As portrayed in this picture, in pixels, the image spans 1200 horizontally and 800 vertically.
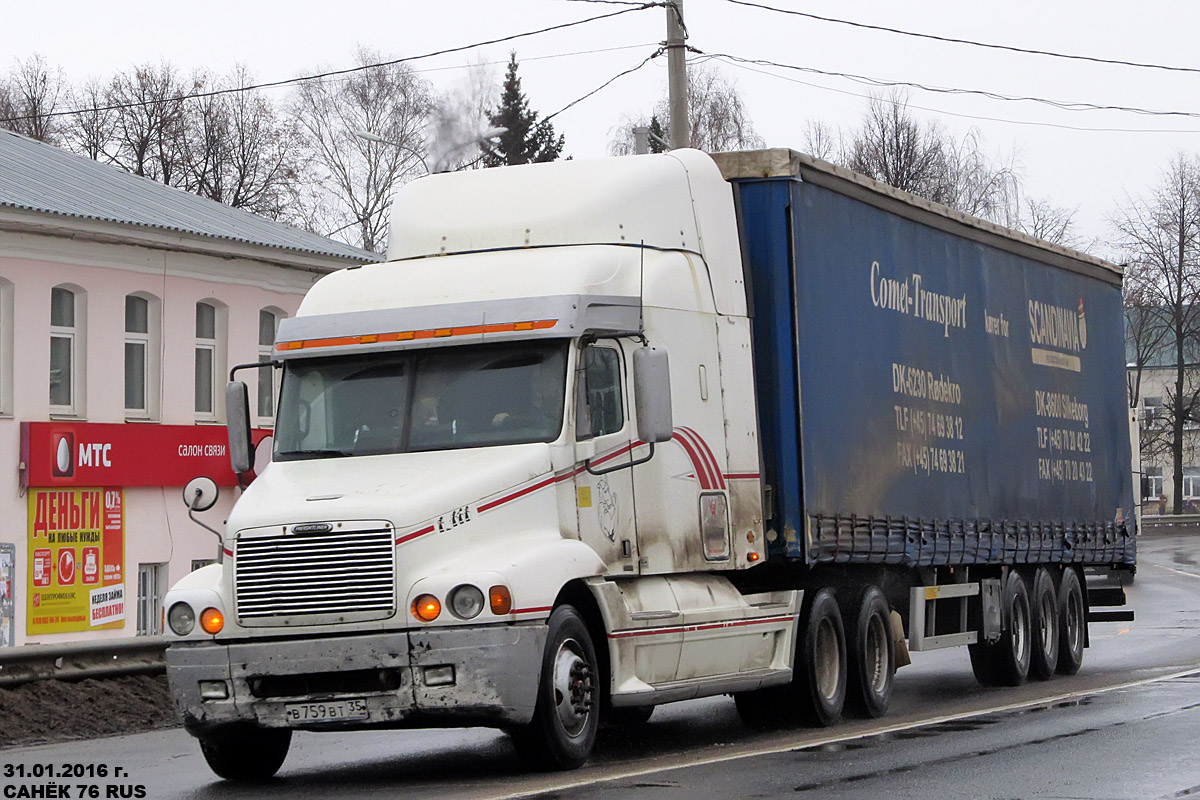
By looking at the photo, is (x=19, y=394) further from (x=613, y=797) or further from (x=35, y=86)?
(x=35, y=86)

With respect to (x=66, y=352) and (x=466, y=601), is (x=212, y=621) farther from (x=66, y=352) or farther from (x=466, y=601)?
(x=66, y=352)

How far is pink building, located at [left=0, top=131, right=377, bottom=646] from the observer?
2775cm

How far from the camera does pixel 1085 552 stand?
19.4 m

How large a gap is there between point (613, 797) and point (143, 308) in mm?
22001

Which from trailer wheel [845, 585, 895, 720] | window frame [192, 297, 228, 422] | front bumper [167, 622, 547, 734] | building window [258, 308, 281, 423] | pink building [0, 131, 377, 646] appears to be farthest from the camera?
building window [258, 308, 281, 423]

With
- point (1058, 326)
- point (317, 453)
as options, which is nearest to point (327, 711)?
point (317, 453)

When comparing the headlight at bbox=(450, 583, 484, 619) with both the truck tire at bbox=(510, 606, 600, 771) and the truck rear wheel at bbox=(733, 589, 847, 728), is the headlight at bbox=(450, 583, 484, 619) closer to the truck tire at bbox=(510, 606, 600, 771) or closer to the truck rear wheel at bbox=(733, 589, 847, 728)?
the truck tire at bbox=(510, 606, 600, 771)

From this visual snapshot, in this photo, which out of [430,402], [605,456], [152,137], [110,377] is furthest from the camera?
[152,137]

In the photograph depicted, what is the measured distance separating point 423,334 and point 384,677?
222 cm

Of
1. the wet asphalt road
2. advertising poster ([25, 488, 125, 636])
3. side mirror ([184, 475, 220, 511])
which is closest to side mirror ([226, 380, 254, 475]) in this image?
side mirror ([184, 475, 220, 511])

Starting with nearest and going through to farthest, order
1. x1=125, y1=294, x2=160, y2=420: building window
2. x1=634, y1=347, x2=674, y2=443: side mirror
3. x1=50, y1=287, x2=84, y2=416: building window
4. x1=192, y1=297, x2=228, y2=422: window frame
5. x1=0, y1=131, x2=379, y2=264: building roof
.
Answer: x1=634, y1=347, x2=674, y2=443: side mirror < x1=0, y1=131, x2=379, y2=264: building roof < x1=50, y1=287, x2=84, y2=416: building window < x1=125, y1=294, x2=160, y2=420: building window < x1=192, y1=297, x2=228, y2=422: window frame

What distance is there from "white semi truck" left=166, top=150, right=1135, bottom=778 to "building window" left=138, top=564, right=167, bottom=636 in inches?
652

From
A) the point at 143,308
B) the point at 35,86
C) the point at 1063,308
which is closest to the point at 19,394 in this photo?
the point at 143,308

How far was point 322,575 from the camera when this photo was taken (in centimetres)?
1062
